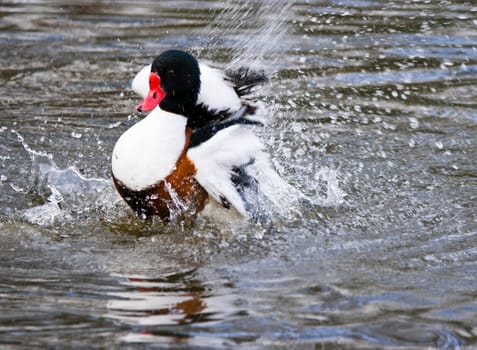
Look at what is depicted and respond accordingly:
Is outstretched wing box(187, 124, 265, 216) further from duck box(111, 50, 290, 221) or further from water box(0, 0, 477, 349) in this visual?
water box(0, 0, 477, 349)

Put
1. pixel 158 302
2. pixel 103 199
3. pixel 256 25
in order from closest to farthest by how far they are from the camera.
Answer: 1. pixel 158 302
2. pixel 103 199
3. pixel 256 25

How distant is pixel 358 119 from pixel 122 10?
3.97m

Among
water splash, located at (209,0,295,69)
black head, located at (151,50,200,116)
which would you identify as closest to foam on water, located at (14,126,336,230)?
black head, located at (151,50,200,116)

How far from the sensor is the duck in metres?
5.83

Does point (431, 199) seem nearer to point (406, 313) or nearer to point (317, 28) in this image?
point (406, 313)

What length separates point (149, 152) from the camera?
5844 millimetres

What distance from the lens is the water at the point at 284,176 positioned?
15.2ft

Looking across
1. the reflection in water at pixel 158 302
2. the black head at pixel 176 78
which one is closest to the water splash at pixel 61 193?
the black head at pixel 176 78

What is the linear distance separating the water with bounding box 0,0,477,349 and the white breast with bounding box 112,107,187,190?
0.38 metres

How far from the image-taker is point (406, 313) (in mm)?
4727

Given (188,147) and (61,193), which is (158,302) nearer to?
(188,147)

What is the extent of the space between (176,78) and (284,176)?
138cm

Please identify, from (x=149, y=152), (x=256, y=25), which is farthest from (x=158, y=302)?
(x=256, y=25)

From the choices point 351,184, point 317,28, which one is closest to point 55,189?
point 351,184
